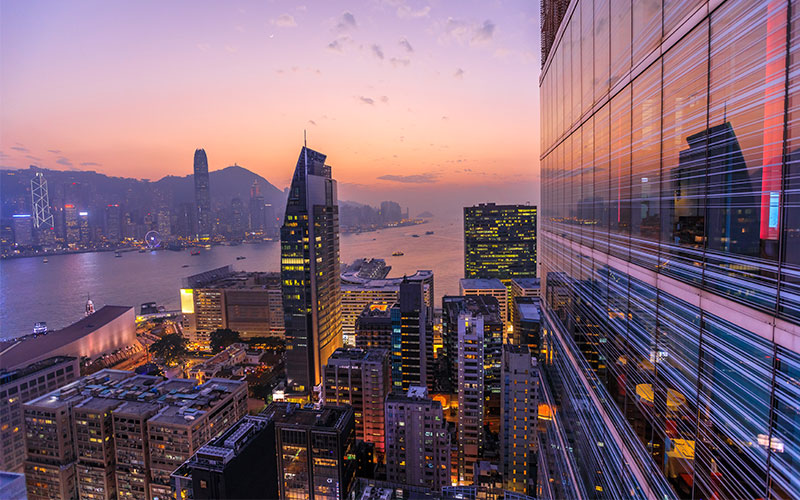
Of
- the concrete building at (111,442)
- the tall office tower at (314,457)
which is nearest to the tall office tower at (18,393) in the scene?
the concrete building at (111,442)

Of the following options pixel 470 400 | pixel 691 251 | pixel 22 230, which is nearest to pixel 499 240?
pixel 470 400

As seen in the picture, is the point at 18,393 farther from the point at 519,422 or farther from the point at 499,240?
the point at 499,240

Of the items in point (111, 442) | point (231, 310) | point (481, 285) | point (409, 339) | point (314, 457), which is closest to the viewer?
point (314, 457)

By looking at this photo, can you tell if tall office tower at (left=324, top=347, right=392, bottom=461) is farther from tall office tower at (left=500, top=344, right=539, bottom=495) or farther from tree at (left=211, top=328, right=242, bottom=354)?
tree at (left=211, top=328, right=242, bottom=354)

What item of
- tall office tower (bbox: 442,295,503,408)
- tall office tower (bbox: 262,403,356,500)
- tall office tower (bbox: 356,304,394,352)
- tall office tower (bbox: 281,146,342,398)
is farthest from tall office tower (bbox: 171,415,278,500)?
tall office tower (bbox: 281,146,342,398)

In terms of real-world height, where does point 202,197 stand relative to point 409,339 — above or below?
above

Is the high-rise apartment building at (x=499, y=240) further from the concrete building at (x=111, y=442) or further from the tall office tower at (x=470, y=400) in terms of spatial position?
the concrete building at (x=111, y=442)
